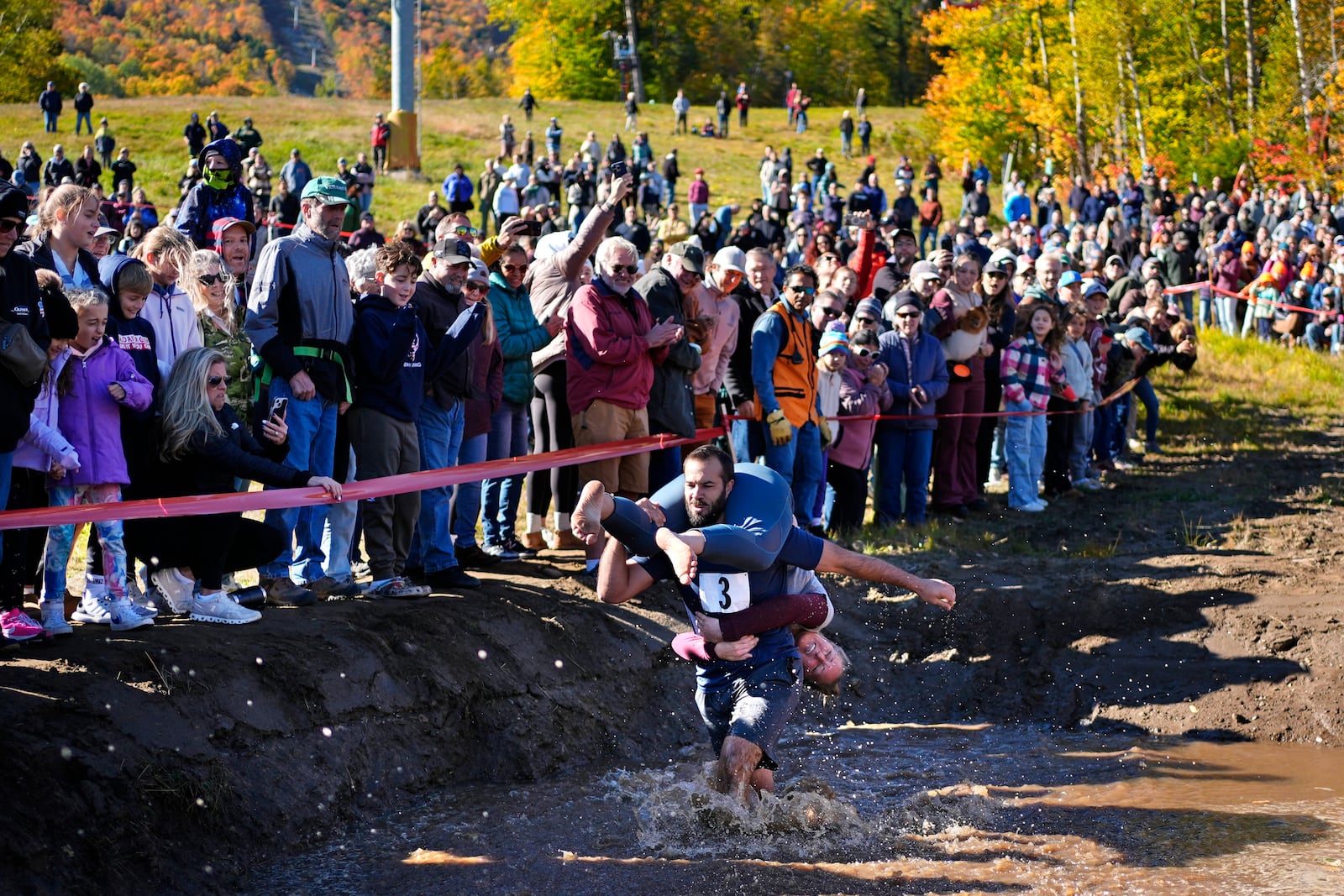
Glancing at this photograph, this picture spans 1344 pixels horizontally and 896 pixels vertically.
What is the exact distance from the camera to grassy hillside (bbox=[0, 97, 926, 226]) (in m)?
43.0

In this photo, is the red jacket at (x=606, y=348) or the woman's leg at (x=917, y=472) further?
the woman's leg at (x=917, y=472)

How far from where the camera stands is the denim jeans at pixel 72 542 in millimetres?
7316

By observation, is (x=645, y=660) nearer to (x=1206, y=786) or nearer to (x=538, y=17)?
(x=1206, y=786)

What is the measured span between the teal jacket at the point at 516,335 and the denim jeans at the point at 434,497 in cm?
77

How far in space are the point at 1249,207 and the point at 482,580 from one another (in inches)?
871

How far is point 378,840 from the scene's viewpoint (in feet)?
23.7

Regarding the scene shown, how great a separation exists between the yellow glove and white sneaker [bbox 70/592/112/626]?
509 centimetres

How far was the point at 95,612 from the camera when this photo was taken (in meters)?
7.66

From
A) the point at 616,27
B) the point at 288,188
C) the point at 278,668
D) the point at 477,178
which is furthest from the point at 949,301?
the point at 616,27

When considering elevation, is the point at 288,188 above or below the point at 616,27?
below

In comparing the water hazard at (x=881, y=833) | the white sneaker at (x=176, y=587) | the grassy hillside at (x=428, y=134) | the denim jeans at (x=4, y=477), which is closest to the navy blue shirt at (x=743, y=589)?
the water hazard at (x=881, y=833)

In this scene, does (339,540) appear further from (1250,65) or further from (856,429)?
(1250,65)

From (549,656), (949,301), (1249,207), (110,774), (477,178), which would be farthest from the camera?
(477,178)

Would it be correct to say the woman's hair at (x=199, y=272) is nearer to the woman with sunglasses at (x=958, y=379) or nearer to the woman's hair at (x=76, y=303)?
the woman's hair at (x=76, y=303)
